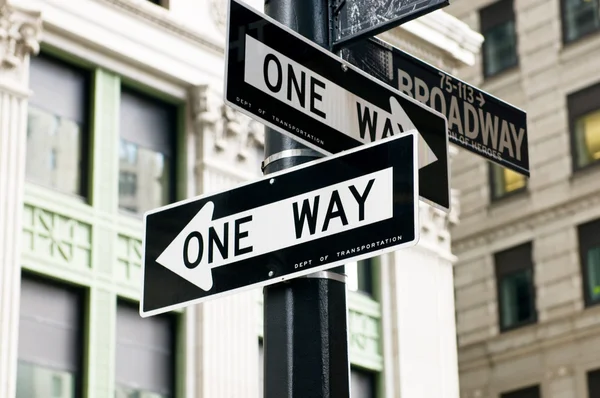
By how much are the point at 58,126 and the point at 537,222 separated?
17569mm

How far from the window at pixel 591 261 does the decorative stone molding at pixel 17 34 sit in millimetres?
17444

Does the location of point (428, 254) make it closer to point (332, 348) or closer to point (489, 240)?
point (489, 240)

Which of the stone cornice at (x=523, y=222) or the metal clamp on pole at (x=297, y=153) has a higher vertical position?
the stone cornice at (x=523, y=222)

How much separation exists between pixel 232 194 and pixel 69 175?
44.1 ft

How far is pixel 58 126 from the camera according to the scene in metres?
18.9

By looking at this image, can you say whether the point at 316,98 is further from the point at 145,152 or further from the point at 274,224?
the point at 145,152

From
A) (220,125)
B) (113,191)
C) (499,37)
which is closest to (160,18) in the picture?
(220,125)

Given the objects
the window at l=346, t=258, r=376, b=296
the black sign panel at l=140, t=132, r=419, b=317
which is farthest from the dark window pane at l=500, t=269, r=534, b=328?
the black sign panel at l=140, t=132, r=419, b=317

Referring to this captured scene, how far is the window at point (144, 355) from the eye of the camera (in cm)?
1875

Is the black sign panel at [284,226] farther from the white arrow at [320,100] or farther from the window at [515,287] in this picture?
the window at [515,287]

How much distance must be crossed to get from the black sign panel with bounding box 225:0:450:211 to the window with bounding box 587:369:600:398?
87.1 feet

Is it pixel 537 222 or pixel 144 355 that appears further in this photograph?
pixel 537 222

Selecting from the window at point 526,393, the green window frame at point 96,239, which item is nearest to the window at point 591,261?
the window at point 526,393

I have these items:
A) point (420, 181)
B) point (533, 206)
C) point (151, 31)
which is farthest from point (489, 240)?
point (420, 181)
